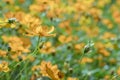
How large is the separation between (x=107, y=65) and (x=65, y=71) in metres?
0.95

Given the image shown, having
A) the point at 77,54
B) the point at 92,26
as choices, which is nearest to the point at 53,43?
the point at 77,54

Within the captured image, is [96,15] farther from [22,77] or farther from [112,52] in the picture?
[22,77]

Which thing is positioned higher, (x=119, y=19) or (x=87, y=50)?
(x=119, y=19)

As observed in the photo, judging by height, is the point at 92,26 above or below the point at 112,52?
above

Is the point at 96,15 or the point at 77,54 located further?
the point at 96,15

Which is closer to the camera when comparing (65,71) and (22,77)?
(22,77)

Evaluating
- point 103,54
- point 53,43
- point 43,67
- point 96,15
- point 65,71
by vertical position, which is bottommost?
point 43,67

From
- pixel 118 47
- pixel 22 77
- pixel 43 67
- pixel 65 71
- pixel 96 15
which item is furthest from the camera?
pixel 96 15

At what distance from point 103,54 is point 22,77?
104 centimetres

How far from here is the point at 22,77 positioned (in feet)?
6.90

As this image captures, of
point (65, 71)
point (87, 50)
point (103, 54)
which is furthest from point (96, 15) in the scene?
point (87, 50)

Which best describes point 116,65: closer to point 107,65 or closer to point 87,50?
point 107,65

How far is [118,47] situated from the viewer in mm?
3201

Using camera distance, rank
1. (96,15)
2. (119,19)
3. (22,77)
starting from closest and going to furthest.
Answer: (22,77), (96,15), (119,19)
